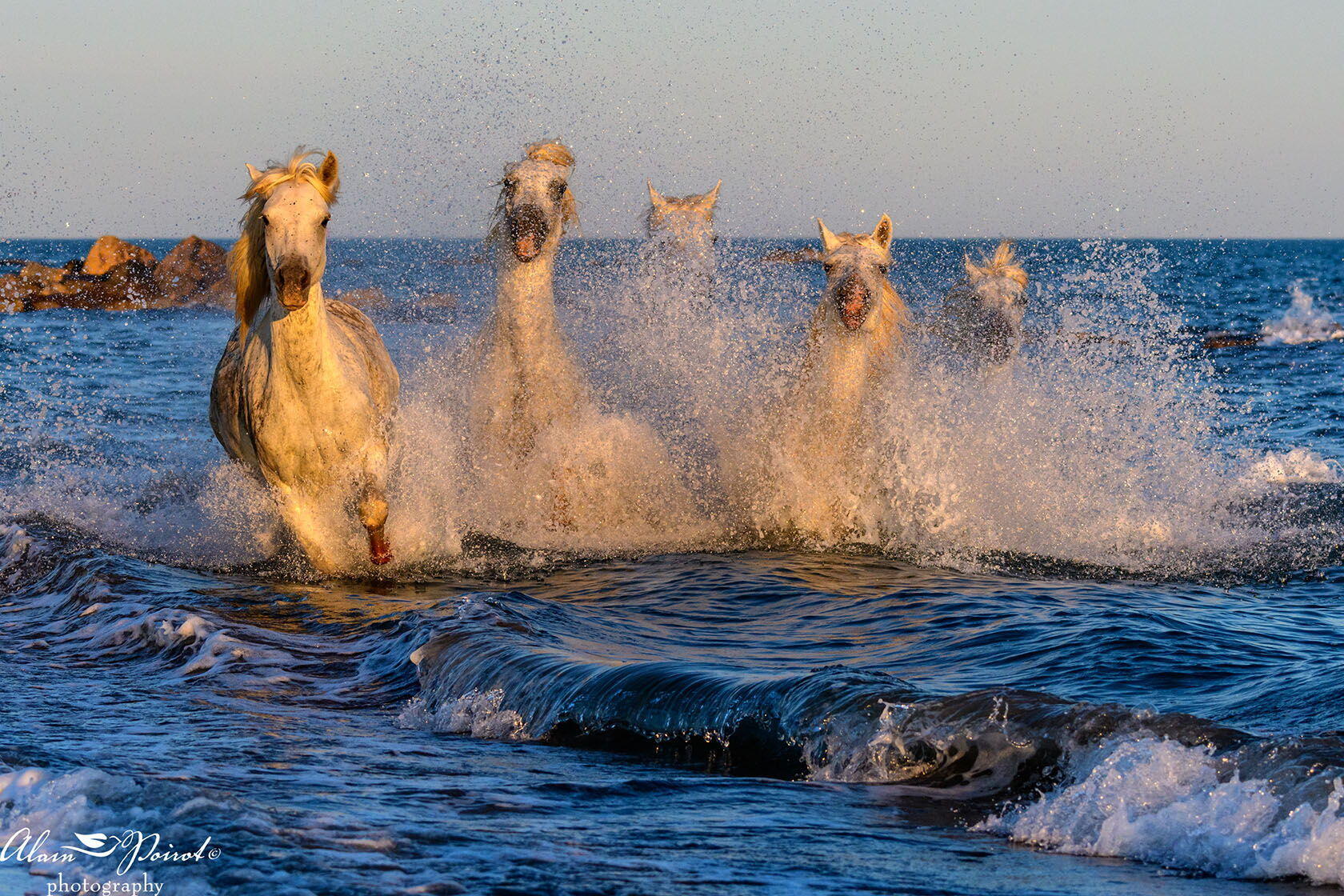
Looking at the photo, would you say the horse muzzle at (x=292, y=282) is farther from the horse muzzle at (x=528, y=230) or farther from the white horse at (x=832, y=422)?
the white horse at (x=832, y=422)

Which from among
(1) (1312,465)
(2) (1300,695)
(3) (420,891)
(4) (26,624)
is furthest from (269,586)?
(1) (1312,465)

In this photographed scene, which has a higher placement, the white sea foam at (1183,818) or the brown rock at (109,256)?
the brown rock at (109,256)

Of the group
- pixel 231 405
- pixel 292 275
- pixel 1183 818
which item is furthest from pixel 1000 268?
pixel 1183 818

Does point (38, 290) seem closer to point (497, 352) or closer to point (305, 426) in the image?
point (497, 352)

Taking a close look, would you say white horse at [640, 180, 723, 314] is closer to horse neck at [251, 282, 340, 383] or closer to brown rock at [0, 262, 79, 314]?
horse neck at [251, 282, 340, 383]

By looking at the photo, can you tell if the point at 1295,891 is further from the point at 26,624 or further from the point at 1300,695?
the point at 26,624

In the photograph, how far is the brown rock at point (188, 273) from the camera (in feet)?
139

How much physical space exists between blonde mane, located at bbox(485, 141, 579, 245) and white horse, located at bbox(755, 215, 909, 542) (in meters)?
1.78

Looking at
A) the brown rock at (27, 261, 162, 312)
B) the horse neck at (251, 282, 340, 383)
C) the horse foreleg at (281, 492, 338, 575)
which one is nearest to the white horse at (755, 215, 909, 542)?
the horse foreleg at (281, 492, 338, 575)

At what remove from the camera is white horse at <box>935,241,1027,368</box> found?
34.6ft

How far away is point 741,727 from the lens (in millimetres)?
4617

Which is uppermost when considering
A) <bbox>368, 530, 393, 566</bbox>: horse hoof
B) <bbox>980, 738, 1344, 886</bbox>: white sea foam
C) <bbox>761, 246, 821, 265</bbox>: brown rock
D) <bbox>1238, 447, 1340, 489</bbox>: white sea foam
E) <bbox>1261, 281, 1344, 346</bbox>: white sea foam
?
<bbox>1261, 281, 1344, 346</bbox>: white sea foam

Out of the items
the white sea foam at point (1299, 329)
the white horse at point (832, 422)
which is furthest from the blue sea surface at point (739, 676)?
the white sea foam at point (1299, 329)

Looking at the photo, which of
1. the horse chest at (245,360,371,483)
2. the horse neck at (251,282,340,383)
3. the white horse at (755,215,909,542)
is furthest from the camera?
the white horse at (755,215,909,542)
